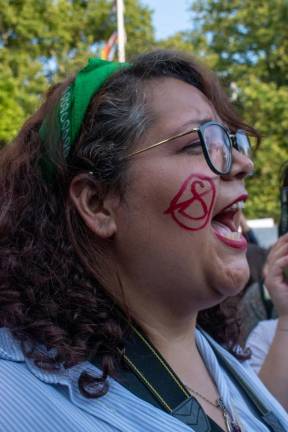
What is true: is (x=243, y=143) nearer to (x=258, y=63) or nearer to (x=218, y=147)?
(x=218, y=147)

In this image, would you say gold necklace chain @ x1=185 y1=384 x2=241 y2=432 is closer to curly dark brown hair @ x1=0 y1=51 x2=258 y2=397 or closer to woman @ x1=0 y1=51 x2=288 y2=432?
woman @ x1=0 y1=51 x2=288 y2=432

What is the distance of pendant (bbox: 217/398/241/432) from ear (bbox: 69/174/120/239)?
54cm

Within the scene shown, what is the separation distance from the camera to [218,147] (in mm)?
1454

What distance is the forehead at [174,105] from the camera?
4.66 ft

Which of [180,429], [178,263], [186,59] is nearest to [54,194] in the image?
[178,263]

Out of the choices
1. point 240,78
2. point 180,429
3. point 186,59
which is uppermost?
point 240,78

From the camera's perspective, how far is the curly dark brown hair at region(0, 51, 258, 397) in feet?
4.22

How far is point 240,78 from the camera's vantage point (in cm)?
1612

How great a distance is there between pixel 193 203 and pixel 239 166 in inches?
8.3

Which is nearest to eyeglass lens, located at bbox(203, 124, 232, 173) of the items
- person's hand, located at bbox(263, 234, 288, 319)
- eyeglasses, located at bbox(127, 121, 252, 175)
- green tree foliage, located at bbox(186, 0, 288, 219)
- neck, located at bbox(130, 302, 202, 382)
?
eyeglasses, located at bbox(127, 121, 252, 175)

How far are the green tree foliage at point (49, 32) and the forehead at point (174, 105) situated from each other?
40.0 feet

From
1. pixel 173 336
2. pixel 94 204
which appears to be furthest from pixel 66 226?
pixel 173 336

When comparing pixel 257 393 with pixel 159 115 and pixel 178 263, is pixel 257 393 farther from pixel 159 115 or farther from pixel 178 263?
pixel 159 115

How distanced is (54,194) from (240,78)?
50.7 feet
